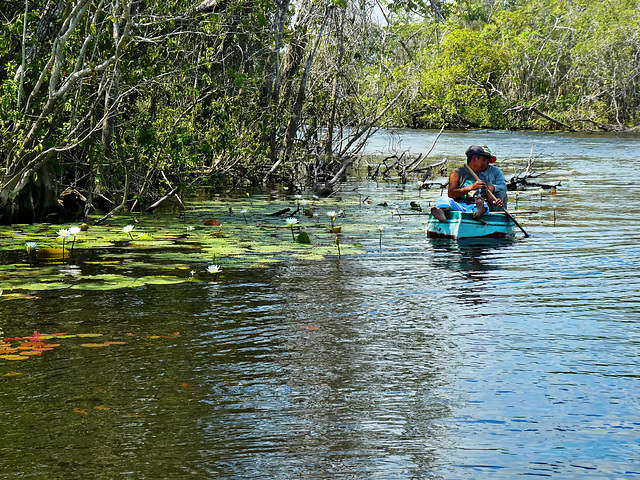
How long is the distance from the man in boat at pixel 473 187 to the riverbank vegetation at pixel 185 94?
3719mm

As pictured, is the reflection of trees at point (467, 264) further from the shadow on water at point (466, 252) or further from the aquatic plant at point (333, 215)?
the aquatic plant at point (333, 215)

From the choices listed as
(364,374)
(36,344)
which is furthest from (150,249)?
(364,374)

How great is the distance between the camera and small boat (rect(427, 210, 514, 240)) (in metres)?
12.4

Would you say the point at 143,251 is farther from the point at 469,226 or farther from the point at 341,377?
the point at 341,377

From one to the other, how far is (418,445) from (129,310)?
3707mm

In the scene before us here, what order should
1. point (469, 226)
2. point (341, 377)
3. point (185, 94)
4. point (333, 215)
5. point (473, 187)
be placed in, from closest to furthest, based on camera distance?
point (341, 377)
point (473, 187)
point (333, 215)
point (469, 226)
point (185, 94)

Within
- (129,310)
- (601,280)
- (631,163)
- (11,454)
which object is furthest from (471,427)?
(631,163)

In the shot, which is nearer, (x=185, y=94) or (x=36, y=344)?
(x=36, y=344)

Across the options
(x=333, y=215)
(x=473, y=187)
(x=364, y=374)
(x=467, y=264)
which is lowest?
(x=364, y=374)

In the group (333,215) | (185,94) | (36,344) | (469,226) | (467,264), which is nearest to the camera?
(36,344)

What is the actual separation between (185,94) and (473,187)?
5375 millimetres

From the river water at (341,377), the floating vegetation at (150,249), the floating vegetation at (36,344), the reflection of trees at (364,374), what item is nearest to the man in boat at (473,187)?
the floating vegetation at (150,249)

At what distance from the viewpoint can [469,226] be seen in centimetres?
1257

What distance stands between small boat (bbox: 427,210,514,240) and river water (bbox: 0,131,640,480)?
6.99 ft
